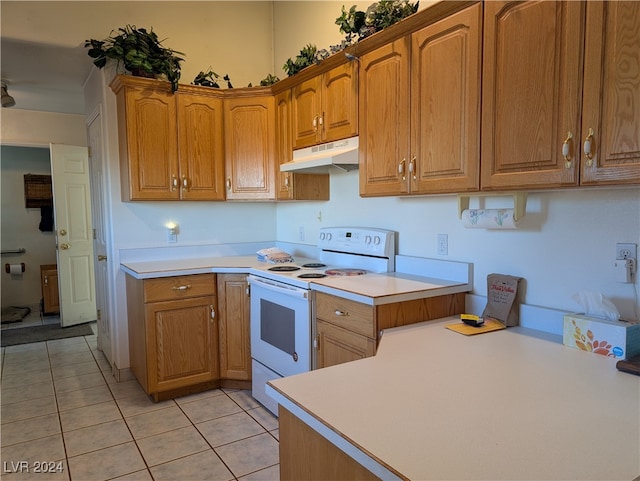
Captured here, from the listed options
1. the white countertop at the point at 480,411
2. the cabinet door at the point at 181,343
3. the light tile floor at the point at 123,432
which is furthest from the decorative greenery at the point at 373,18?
the light tile floor at the point at 123,432

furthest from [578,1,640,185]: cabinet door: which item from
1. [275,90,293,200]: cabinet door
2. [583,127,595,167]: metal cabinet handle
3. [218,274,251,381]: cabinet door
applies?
[218,274,251,381]: cabinet door

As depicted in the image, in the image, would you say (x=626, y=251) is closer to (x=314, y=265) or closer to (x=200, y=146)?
(x=314, y=265)

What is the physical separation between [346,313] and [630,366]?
1.09 metres

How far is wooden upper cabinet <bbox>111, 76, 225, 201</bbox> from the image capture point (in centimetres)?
299

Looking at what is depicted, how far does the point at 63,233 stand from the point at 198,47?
106 inches

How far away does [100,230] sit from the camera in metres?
3.68

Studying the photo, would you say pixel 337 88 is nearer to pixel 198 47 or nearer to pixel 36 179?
pixel 198 47

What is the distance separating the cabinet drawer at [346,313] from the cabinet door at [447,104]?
62 cm

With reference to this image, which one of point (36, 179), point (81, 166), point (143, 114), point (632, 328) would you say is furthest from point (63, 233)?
point (632, 328)

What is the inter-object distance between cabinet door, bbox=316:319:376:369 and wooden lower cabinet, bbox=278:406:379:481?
0.73 meters

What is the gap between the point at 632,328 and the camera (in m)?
1.36

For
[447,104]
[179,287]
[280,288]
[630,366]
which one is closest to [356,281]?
[280,288]

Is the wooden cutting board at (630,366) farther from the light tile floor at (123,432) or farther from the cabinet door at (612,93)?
the light tile floor at (123,432)

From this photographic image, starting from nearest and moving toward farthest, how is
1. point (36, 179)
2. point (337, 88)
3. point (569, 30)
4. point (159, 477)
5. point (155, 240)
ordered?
1. point (569, 30)
2. point (159, 477)
3. point (337, 88)
4. point (155, 240)
5. point (36, 179)
